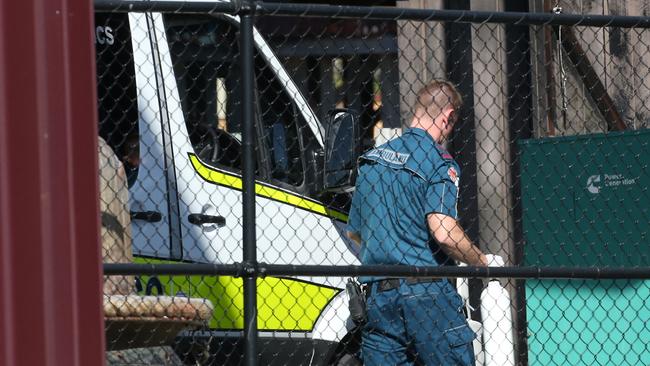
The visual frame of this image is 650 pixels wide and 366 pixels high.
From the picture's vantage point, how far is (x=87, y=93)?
6.53 feet

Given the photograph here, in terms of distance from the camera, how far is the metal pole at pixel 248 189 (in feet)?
16.3

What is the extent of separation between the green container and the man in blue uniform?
26.1 inches

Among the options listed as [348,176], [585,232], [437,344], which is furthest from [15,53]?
[585,232]

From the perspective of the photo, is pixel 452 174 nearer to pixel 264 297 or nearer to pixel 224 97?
pixel 264 297

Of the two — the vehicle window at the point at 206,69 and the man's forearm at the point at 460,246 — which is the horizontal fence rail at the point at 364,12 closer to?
the man's forearm at the point at 460,246

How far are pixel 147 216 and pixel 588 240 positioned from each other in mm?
2085

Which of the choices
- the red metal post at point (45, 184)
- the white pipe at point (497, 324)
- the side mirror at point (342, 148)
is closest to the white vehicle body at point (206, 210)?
the side mirror at point (342, 148)

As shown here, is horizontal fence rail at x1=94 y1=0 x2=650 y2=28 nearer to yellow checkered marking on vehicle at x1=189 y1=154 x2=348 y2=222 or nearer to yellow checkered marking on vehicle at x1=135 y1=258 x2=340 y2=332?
yellow checkered marking on vehicle at x1=189 y1=154 x2=348 y2=222

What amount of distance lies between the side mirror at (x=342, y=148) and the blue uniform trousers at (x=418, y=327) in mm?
630

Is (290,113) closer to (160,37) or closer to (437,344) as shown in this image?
(160,37)

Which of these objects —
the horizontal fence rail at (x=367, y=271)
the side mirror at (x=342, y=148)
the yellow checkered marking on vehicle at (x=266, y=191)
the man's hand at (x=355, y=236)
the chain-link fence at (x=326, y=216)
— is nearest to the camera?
the horizontal fence rail at (x=367, y=271)

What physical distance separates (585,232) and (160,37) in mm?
2236

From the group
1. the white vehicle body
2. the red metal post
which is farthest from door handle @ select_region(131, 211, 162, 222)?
the red metal post

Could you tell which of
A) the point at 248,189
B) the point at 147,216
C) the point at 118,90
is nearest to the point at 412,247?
the point at 248,189
